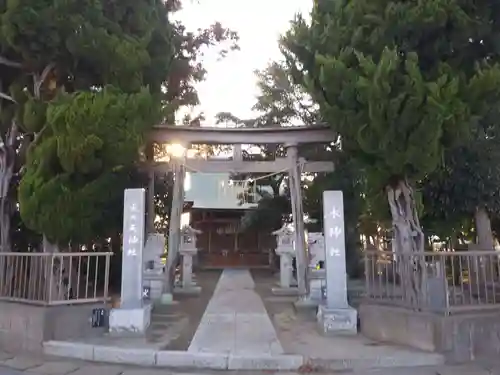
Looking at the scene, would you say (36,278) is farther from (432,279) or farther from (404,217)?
(404,217)

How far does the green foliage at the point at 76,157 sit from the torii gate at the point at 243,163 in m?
2.98

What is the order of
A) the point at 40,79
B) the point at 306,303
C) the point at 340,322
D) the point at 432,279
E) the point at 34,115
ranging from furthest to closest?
the point at 306,303
the point at 40,79
the point at 34,115
the point at 340,322
the point at 432,279

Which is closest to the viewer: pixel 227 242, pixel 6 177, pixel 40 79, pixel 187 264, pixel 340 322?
pixel 340 322

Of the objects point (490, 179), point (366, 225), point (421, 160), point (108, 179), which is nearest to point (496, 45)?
point (421, 160)

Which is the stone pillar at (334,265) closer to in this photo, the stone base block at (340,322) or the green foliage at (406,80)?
A: the stone base block at (340,322)

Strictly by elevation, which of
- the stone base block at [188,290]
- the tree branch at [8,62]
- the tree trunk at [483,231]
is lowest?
the stone base block at [188,290]

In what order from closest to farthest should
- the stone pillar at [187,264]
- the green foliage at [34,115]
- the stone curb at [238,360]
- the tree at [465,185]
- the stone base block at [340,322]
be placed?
the stone curb at [238,360] < the stone base block at [340,322] < the green foliage at [34,115] < the tree at [465,185] < the stone pillar at [187,264]

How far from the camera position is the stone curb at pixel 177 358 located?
229 inches

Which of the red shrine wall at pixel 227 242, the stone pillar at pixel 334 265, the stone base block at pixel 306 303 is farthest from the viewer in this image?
the red shrine wall at pixel 227 242

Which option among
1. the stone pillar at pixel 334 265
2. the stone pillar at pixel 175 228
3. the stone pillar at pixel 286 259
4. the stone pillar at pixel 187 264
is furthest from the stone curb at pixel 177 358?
the stone pillar at pixel 286 259

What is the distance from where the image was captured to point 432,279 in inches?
255

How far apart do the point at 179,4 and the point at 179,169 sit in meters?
4.55

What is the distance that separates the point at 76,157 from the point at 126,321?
2.74 metres

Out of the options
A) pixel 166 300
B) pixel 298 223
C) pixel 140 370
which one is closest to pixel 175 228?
pixel 166 300
